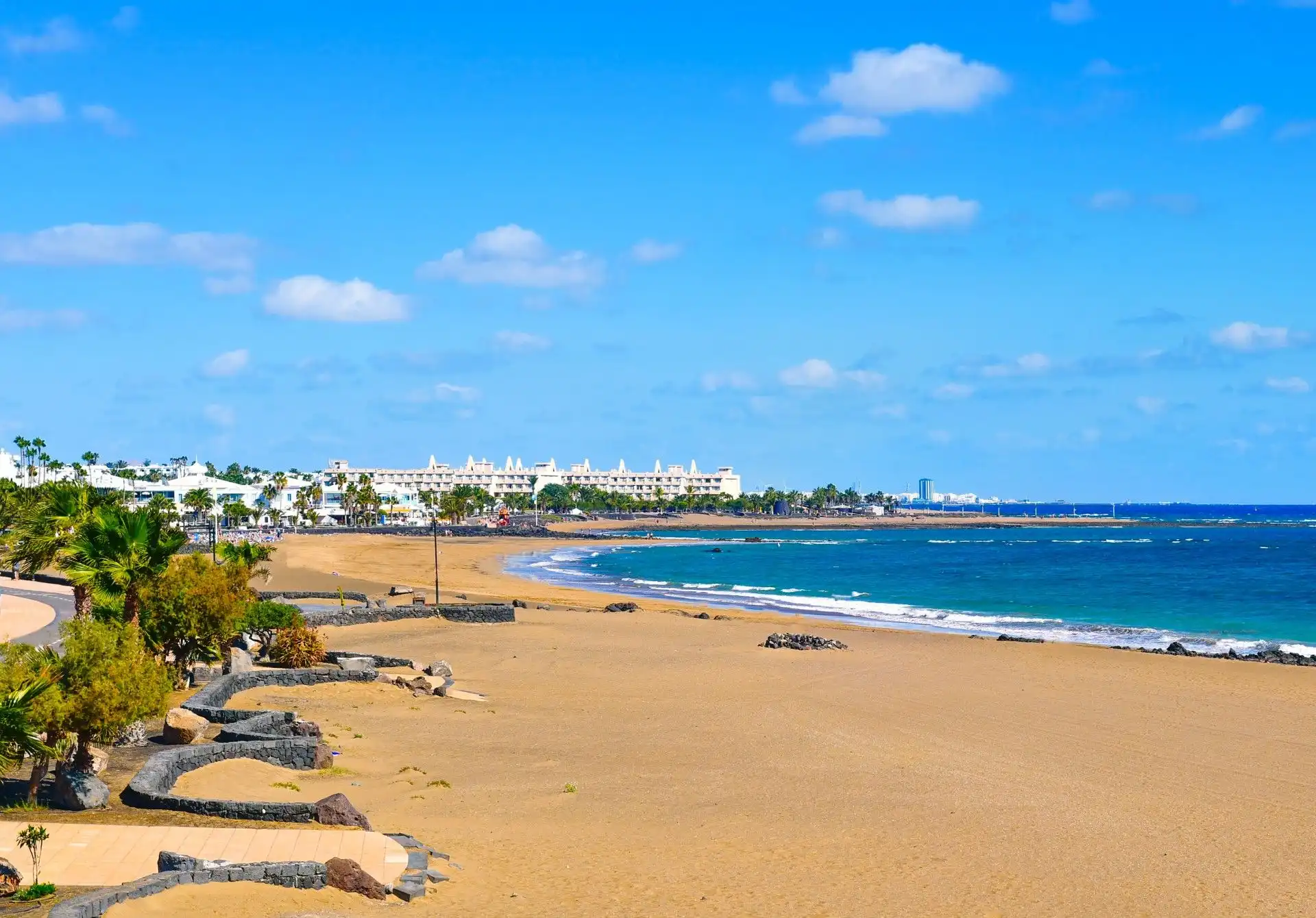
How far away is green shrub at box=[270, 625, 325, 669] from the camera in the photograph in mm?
25953

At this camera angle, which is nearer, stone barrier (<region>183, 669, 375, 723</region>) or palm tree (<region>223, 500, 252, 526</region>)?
stone barrier (<region>183, 669, 375, 723</region>)

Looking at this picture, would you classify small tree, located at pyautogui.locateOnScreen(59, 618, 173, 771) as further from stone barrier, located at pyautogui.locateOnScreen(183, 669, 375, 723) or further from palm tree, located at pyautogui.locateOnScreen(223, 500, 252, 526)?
palm tree, located at pyautogui.locateOnScreen(223, 500, 252, 526)

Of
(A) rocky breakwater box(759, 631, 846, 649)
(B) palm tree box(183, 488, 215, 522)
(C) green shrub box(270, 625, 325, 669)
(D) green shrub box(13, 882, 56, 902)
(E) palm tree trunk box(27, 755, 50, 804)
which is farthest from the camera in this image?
(B) palm tree box(183, 488, 215, 522)

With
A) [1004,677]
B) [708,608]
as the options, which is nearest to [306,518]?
[708,608]

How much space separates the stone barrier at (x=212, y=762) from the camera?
1288 cm

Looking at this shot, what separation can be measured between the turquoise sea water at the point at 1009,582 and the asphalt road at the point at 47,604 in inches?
1039

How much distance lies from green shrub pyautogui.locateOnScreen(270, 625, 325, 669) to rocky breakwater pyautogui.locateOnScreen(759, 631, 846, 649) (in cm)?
1344

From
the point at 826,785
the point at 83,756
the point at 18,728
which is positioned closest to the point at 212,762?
the point at 83,756

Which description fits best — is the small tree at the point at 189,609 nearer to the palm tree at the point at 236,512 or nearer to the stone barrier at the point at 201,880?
the stone barrier at the point at 201,880

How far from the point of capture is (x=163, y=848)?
11.7 metres

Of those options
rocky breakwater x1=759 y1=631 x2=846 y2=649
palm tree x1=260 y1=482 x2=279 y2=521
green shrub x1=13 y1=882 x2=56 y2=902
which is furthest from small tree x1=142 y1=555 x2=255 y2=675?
palm tree x1=260 y1=482 x2=279 y2=521

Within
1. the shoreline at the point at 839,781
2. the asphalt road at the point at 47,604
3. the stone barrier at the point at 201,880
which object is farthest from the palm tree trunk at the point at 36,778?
the asphalt road at the point at 47,604

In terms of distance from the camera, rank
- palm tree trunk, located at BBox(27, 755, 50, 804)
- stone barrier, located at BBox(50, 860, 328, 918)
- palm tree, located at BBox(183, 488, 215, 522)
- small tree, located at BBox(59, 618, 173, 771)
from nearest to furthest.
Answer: stone barrier, located at BBox(50, 860, 328, 918), palm tree trunk, located at BBox(27, 755, 50, 804), small tree, located at BBox(59, 618, 173, 771), palm tree, located at BBox(183, 488, 215, 522)

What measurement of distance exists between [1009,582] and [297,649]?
52742mm
